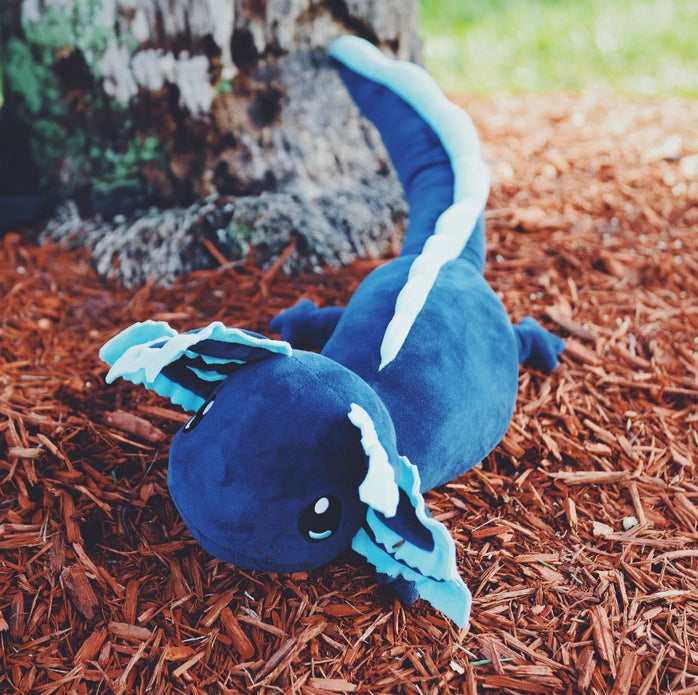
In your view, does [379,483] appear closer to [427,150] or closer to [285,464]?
[285,464]

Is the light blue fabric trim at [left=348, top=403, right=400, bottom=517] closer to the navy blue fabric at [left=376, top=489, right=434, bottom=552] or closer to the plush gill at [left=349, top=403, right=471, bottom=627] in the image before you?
the plush gill at [left=349, top=403, right=471, bottom=627]

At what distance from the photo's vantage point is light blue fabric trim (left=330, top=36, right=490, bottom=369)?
4.82ft

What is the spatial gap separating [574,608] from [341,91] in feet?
6.05

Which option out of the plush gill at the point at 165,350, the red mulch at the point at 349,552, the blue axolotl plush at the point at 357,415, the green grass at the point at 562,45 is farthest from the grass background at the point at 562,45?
the plush gill at the point at 165,350

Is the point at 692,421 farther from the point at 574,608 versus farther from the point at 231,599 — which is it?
the point at 231,599

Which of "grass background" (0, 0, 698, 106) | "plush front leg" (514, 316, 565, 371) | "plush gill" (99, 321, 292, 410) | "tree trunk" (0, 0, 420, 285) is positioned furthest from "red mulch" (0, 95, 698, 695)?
"grass background" (0, 0, 698, 106)

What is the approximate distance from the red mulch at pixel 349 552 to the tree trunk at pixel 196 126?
6.4 inches

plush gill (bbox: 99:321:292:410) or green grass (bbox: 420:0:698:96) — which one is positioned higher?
plush gill (bbox: 99:321:292:410)

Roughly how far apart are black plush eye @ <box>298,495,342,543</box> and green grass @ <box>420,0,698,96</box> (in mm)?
4169

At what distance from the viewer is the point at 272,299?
89.8 inches

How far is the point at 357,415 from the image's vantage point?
47.1 inches

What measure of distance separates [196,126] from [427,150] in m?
0.81

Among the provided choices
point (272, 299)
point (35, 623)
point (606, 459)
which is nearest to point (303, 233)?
point (272, 299)

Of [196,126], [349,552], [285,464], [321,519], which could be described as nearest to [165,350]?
[285,464]
